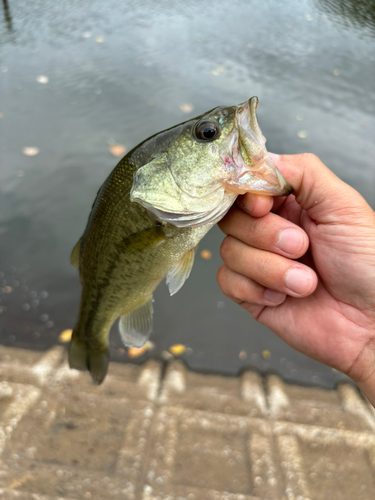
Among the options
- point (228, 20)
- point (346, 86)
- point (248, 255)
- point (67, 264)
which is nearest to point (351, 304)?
point (248, 255)

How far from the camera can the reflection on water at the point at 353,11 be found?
312 inches

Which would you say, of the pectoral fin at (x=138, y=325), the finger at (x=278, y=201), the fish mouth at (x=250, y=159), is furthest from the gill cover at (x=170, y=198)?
the pectoral fin at (x=138, y=325)

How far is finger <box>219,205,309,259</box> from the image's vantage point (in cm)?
154

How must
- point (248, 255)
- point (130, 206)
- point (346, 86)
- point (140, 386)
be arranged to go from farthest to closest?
point (346, 86), point (140, 386), point (248, 255), point (130, 206)

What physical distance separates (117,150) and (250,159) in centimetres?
370

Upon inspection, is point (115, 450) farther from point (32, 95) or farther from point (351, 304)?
point (32, 95)

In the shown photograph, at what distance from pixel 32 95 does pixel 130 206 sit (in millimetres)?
4969

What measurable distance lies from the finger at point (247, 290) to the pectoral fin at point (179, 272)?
0.32 metres

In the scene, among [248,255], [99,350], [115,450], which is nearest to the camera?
[248,255]

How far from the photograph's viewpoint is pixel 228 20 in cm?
765

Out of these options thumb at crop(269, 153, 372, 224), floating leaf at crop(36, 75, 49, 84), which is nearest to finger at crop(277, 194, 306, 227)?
thumb at crop(269, 153, 372, 224)

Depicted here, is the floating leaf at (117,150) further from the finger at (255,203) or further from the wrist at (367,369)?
the wrist at (367,369)

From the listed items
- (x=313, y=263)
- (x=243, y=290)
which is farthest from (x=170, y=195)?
(x=313, y=263)

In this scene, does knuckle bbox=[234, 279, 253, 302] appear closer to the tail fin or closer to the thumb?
the thumb
